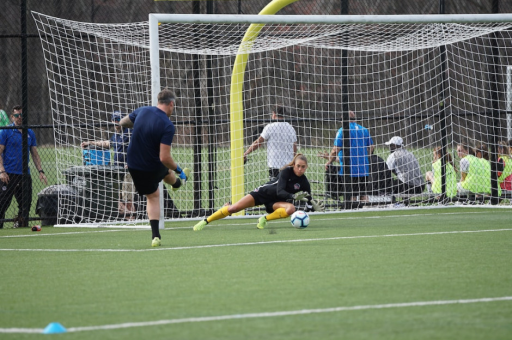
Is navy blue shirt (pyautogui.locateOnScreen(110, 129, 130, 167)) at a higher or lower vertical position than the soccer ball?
higher

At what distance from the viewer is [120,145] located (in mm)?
14273

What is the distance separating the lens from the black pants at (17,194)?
14148 millimetres

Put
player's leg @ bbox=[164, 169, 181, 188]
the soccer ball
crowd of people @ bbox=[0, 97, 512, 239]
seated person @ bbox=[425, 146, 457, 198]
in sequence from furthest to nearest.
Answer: seated person @ bbox=[425, 146, 457, 198]
crowd of people @ bbox=[0, 97, 512, 239]
the soccer ball
player's leg @ bbox=[164, 169, 181, 188]

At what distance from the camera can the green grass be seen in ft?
17.2

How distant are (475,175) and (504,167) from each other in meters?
0.62

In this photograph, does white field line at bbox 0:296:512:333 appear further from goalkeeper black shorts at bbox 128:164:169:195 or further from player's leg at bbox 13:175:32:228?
player's leg at bbox 13:175:32:228

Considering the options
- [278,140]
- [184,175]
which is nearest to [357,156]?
[278,140]

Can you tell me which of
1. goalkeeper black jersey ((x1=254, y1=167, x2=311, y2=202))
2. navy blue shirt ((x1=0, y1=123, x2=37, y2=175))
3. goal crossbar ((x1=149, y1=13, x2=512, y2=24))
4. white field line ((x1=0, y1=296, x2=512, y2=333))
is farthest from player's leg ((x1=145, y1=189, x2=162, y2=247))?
navy blue shirt ((x1=0, y1=123, x2=37, y2=175))

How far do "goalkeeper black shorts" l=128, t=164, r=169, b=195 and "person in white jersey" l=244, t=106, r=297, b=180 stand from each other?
4.92 m

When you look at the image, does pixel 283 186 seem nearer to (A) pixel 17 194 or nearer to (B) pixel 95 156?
(B) pixel 95 156

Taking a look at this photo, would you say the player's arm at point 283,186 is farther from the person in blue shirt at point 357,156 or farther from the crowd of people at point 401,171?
the person in blue shirt at point 357,156

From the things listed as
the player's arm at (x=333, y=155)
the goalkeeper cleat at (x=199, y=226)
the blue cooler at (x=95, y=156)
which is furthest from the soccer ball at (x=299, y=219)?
the blue cooler at (x=95, y=156)

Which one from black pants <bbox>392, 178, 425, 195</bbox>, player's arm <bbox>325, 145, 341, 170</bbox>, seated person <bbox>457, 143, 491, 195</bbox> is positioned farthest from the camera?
seated person <bbox>457, 143, 491, 195</bbox>

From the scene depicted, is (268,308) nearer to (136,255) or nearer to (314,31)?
(136,255)
